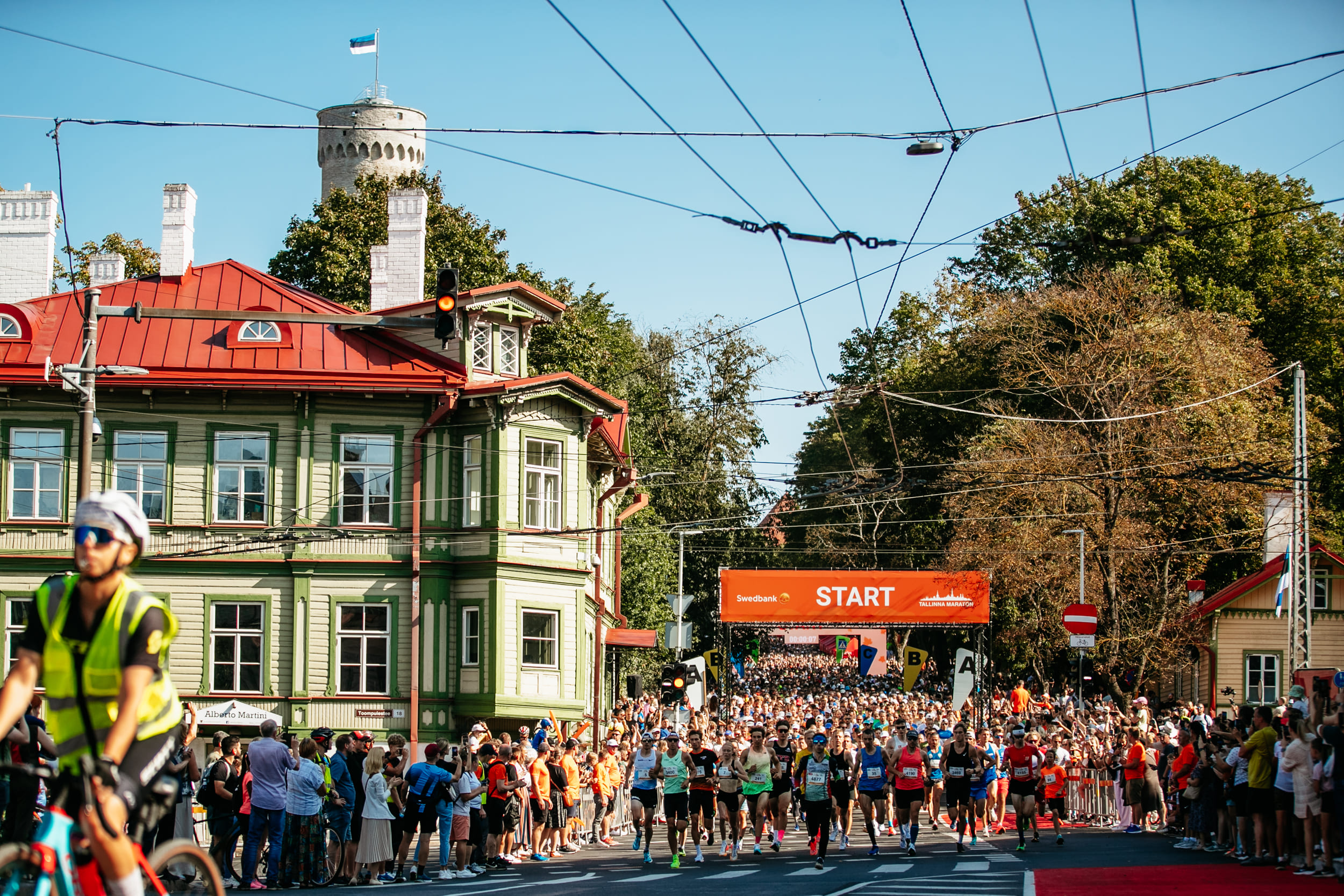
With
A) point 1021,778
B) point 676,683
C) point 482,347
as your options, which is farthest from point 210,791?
point 482,347

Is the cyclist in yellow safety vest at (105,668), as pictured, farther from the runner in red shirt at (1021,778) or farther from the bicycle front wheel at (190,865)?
the runner in red shirt at (1021,778)

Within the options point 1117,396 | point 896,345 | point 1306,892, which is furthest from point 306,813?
point 896,345

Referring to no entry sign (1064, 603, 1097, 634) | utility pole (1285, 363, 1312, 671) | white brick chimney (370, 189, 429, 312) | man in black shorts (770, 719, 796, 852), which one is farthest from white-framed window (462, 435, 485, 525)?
utility pole (1285, 363, 1312, 671)

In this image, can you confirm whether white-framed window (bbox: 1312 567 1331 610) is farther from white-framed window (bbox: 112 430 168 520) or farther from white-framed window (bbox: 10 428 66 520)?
white-framed window (bbox: 10 428 66 520)

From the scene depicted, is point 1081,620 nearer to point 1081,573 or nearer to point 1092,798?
point 1081,573

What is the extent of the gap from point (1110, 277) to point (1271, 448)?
24.6 ft

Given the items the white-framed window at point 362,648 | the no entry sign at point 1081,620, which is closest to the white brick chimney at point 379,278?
the white-framed window at point 362,648

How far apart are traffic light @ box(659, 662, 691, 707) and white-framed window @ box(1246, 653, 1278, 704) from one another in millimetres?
20449

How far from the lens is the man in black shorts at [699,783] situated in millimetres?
22844

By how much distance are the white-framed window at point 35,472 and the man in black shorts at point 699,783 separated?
18.2 metres

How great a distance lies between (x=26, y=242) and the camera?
124ft

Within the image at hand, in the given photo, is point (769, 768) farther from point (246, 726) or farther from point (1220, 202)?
point (1220, 202)

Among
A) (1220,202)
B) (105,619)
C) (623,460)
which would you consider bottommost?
(105,619)

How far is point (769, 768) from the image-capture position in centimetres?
2256
